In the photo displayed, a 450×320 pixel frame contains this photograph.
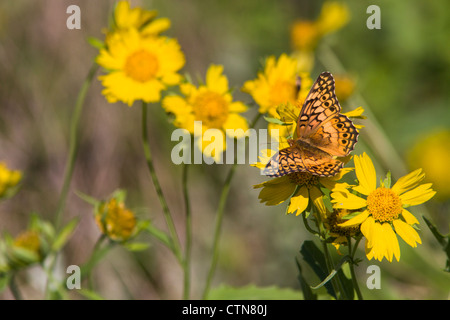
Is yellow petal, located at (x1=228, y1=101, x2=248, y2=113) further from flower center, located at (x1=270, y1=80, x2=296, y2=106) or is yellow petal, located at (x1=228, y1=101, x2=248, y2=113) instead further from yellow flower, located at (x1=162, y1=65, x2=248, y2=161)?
flower center, located at (x1=270, y1=80, x2=296, y2=106)

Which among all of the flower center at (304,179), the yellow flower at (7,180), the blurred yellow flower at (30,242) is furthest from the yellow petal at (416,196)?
the yellow flower at (7,180)

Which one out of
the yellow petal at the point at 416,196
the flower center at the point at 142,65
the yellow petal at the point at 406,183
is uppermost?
the flower center at the point at 142,65

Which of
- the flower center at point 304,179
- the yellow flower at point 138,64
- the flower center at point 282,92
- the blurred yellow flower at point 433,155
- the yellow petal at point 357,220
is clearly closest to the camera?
the yellow petal at point 357,220

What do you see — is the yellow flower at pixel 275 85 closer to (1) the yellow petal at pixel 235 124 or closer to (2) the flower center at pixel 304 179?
(1) the yellow petal at pixel 235 124

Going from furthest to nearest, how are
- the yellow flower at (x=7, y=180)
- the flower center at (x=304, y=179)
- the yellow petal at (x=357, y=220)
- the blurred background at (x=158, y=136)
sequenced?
the blurred background at (x=158, y=136) < the yellow flower at (x=7, y=180) < the flower center at (x=304, y=179) < the yellow petal at (x=357, y=220)

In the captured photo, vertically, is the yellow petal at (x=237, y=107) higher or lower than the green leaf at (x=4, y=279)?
higher

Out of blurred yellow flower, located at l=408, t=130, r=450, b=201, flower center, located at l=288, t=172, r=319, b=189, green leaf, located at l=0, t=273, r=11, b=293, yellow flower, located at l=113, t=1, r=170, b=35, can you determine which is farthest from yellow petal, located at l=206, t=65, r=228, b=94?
blurred yellow flower, located at l=408, t=130, r=450, b=201
